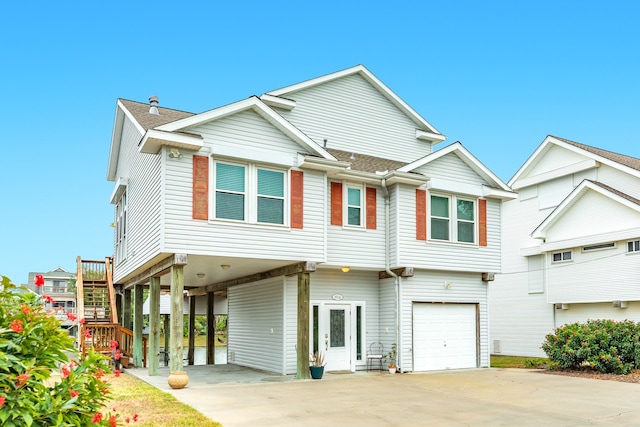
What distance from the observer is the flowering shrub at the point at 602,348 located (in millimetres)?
17312

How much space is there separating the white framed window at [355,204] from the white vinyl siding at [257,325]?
277 centimetres

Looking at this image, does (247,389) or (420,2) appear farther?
(420,2)

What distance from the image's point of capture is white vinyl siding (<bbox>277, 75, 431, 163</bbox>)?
65.0 ft

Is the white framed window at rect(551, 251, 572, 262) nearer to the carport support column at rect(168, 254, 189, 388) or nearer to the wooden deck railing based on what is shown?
the carport support column at rect(168, 254, 189, 388)

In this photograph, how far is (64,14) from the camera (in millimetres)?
20062

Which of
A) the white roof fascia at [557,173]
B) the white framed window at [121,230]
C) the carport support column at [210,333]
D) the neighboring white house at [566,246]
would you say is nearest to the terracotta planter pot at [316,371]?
the white framed window at [121,230]

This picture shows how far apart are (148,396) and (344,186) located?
26.9 ft

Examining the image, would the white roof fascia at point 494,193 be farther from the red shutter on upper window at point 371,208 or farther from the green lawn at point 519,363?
the green lawn at point 519,363

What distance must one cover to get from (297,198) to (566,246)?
13019mm

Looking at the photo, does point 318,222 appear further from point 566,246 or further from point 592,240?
point 566,246

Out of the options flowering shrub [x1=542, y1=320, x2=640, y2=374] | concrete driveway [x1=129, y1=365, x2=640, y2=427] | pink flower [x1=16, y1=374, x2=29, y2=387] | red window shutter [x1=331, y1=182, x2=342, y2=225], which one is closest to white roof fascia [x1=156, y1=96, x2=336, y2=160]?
red window shutter [x1=331, y1=182, x2=342, y2=225]

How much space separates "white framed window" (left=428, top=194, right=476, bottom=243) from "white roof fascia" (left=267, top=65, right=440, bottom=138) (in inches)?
160

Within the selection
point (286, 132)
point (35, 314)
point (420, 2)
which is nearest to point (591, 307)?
point (420, 2)

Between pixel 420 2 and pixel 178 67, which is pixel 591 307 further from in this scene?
pixel 178 67
